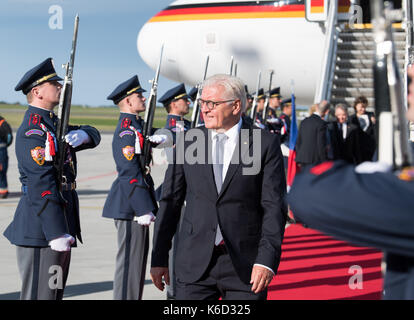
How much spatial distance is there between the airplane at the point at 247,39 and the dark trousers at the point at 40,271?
12210 mm

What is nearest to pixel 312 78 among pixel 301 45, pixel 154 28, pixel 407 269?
pixel 301 45

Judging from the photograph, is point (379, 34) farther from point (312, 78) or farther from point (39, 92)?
point (312, 78)

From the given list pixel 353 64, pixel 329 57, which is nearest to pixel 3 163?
pixel 329 57

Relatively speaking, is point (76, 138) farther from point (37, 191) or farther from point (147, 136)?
point (147, 136)

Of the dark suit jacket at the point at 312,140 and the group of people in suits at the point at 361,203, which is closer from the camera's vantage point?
the group of people in suits at the point at 361,203

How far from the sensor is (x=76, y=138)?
414 centimetres

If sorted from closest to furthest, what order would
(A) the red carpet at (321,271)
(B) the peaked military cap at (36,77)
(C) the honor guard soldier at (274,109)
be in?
1. (B) the peaked military cap at (36,77)
2. (A) the red carpet at (321,271)
3. (C) the honor guard soldier at (274,109)

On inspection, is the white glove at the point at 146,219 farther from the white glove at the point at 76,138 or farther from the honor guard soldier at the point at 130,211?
the white glove at the point at 76,138

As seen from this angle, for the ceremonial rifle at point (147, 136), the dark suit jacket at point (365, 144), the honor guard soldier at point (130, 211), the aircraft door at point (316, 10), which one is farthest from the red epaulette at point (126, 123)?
the aircraft door at point (316, 10)

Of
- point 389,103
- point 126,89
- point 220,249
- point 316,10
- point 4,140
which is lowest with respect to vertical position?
point 4,140

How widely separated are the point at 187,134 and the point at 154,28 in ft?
53.8

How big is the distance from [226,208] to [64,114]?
52.3 inches

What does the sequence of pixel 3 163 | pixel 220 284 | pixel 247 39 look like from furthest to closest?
1. pixel 247 39
2. pixel 3 163
3. pixel 220 284

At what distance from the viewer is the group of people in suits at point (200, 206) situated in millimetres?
3234
